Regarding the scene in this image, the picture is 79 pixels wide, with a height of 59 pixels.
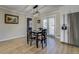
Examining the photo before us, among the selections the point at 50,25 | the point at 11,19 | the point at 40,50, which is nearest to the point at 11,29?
the point at 11,19

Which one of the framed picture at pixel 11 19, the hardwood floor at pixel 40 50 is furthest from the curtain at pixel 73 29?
the framed picture at pixel 11 19

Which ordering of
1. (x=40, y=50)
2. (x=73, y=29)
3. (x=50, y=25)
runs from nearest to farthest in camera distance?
(x=40, y=50) → (x=73, y=29) → (x=50, y=25)

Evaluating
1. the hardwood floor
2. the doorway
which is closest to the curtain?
the hardwood floor

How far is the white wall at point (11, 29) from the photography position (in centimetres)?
581

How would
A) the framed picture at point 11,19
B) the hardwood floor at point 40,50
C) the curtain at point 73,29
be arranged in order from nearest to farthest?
the hardwood floor at point 40,50 < the curtain at point 73,29 < the framed picture at point 11,19

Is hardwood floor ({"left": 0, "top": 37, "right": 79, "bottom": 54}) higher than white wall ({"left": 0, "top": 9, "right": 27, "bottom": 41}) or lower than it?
lower

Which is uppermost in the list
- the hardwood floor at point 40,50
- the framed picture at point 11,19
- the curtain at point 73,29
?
the framed picture at point 11,19

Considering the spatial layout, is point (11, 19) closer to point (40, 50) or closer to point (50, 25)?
point (50, 25)

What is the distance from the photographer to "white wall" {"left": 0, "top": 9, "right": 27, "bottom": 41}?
19.1ft

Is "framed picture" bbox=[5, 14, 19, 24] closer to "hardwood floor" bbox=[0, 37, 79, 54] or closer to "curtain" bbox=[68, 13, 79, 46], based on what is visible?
"hardwood floor" bbox=[0, 37, 79, 54]

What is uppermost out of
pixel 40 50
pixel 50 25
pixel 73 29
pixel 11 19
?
pixel 11 19

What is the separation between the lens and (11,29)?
6535 millimetres

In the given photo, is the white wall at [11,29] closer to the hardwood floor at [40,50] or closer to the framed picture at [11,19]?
the framed picture at [11,19]
